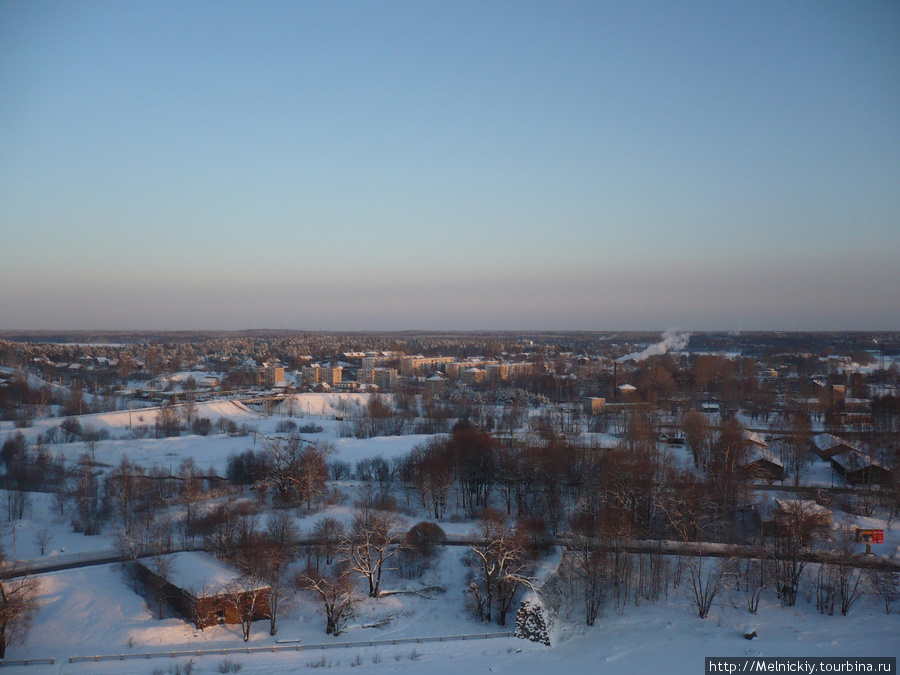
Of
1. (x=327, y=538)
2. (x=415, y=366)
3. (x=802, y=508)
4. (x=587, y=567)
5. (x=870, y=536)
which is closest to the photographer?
(x=587, y=567)

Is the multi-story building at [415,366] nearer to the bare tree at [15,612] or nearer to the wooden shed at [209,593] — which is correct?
the wooden shed at [209,593]

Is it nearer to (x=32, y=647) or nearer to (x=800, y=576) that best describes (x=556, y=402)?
(x=800, y=576)

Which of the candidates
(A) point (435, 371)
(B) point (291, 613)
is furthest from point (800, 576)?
(A) point (435, 371)

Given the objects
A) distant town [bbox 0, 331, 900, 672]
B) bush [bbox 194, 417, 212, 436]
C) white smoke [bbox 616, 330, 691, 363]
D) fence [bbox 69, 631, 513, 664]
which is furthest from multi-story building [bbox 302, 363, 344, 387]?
fence [bbox 69, 631, 513, 664]

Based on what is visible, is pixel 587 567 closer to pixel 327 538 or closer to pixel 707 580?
pixel 707 580

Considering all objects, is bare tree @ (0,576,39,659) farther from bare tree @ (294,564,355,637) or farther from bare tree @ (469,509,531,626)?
bare tree @ (469,509,531,626)


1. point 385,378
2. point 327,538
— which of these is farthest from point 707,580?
point 385,378
